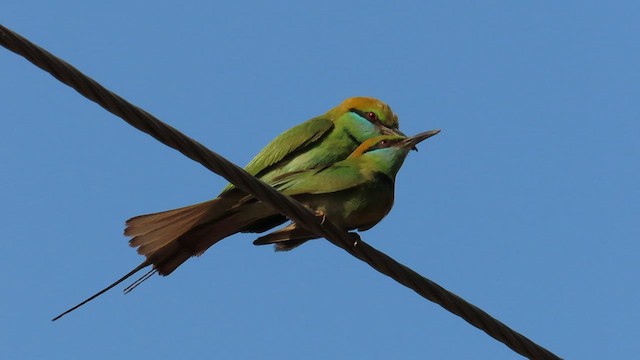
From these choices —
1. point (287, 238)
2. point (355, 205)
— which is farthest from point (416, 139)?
point (287, 238)

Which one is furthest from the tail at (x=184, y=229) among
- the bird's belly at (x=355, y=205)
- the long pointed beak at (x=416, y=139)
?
the long pointed beak at (x=416, y=139)

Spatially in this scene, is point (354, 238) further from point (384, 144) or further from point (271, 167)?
point (271, 167)

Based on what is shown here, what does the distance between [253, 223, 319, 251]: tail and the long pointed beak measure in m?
0.60

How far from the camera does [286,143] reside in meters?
5.80

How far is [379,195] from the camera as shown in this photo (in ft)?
16.2

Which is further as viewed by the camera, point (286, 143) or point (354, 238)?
point (286, 143)

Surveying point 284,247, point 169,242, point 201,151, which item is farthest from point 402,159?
point 201,151

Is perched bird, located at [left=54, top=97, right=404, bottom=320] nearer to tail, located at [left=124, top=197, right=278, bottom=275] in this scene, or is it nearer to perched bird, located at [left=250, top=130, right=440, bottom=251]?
tail, located at [left=124, top=197, right=278, bottom=275]

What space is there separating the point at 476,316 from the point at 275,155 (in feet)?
7.16

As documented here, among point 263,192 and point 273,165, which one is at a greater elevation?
point 273,165

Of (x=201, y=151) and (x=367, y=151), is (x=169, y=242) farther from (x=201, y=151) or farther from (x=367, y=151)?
(x=201, y=151)

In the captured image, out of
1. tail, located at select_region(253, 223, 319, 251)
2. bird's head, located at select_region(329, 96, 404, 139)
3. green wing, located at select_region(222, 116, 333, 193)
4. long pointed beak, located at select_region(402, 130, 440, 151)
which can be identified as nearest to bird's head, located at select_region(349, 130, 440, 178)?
long pointed beak, located at select_region(402, 130, 440, 151)

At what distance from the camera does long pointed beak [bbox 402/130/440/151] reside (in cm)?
506

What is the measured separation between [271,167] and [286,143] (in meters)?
0.14
